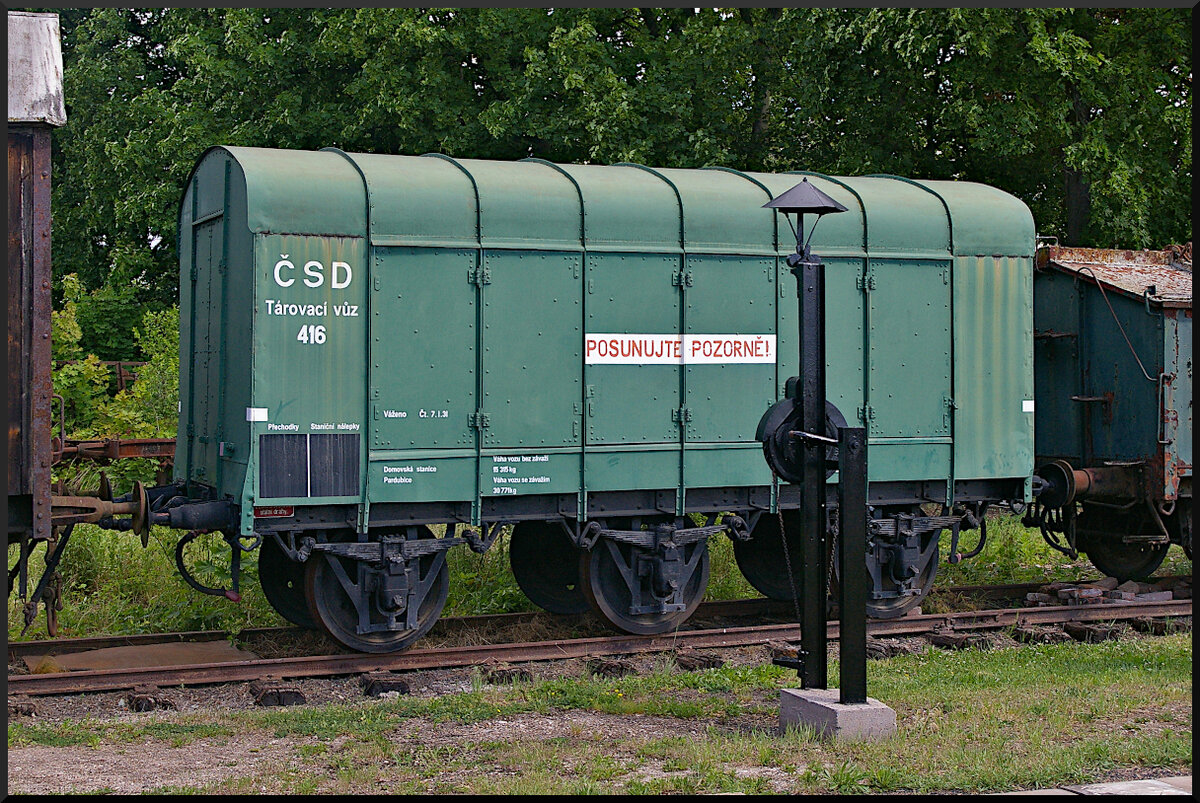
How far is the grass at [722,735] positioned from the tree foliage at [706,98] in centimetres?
955

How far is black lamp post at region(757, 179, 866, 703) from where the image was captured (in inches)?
310

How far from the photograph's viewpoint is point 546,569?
11883mm

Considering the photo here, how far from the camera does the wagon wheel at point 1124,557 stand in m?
13.0

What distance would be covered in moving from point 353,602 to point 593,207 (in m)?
3.79

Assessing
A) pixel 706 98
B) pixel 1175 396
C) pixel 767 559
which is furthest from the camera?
pixel 706 98

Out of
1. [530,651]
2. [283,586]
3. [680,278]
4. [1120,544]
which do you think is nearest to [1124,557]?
[1120,544]

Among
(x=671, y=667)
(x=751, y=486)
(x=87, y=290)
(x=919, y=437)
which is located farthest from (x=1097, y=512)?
(x=87, y=290)

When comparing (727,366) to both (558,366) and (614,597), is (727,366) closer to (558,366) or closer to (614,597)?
(558,366)

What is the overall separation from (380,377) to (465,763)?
3620 mm

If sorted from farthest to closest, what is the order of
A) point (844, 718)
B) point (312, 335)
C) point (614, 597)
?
point (614, 597), point (312, 335), point (844, 718)

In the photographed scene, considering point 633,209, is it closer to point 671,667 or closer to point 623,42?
point 671,667

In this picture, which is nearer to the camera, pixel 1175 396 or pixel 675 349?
pixel 675 349

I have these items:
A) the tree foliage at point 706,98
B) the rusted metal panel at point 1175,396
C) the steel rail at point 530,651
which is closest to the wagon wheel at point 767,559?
the steel rail at point 530,651

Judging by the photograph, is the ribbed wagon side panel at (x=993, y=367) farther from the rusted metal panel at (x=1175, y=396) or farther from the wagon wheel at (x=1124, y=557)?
the wagon wheel at (x=1124, y=557)
